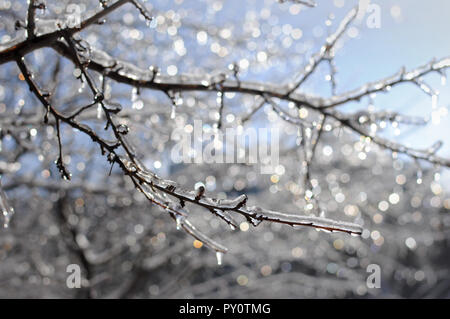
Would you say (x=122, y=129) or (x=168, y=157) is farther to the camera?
(x=168, y=157)

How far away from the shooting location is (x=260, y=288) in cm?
588

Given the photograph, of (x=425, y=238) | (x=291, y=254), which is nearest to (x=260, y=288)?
(x=291, y=254)

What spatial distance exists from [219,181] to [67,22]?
5.29m

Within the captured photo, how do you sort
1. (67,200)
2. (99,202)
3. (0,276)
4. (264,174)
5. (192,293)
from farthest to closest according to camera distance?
(99,202) < (264,174) < (0,276) < (192,293) < (67,200)

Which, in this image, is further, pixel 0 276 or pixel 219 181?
pixel 219 181

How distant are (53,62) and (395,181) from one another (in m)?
6.44

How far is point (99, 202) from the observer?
7023 millimetres
